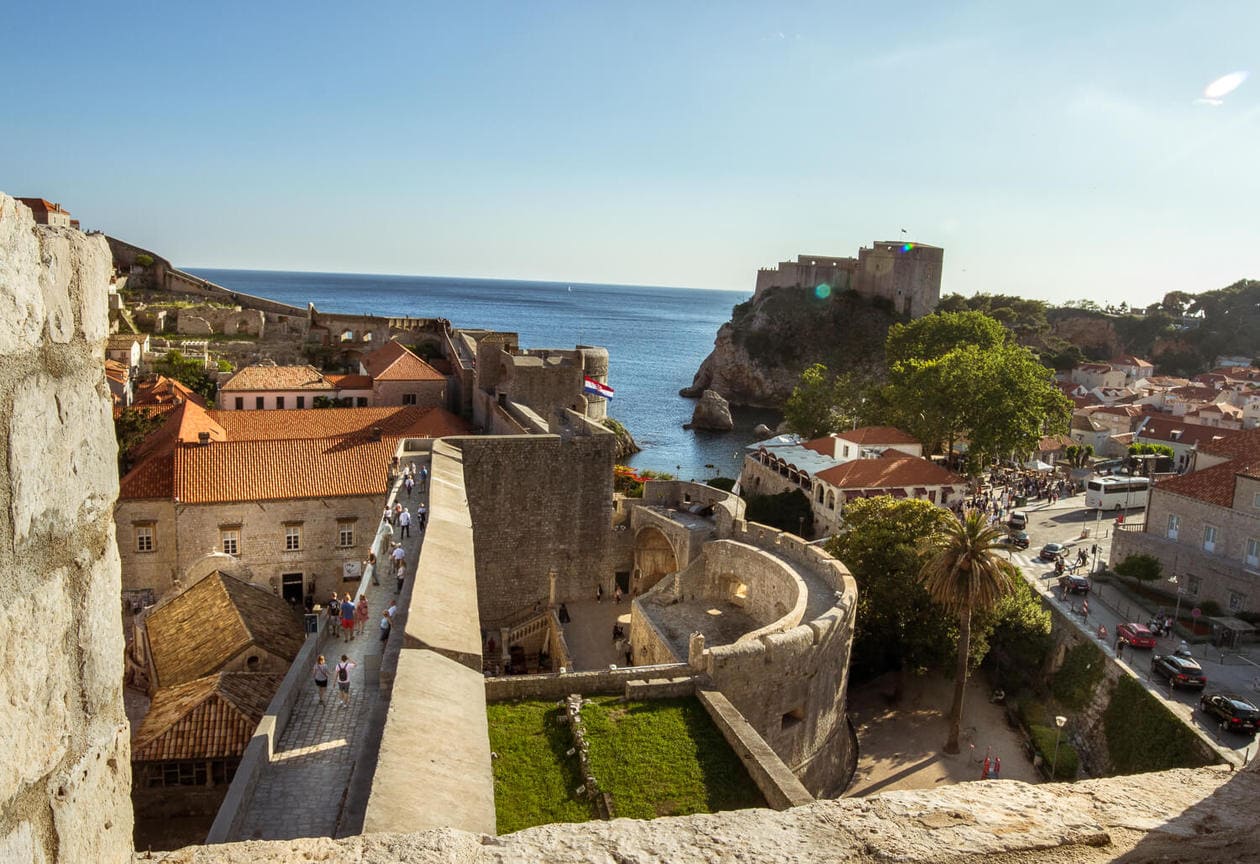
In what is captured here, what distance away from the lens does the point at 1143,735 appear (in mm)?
21406

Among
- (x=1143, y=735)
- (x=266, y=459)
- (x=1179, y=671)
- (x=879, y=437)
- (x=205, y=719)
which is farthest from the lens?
(x=879, y=437)

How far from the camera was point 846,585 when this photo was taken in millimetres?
20078

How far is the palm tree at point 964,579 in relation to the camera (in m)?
22.5

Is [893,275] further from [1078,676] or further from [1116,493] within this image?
[1078,676]

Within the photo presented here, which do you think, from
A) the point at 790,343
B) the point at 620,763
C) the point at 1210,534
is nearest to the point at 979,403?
the point at 1210,534

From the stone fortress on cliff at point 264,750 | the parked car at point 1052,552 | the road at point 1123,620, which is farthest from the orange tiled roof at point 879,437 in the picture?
the stone fortress on cliff at point 264,750

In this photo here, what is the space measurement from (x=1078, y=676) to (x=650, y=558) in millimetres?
12979

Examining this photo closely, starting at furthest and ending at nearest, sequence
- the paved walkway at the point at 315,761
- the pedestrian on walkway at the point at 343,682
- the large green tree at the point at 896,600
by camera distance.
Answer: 1. the large green tree at the point at 896,600
2. the pedestrian on walkway at the point at 343,682
3. the paved walkway at the point at 315,761

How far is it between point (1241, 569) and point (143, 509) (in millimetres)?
33484

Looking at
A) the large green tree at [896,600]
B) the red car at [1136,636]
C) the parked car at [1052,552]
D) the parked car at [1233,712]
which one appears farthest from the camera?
the parked car at [1052,552]

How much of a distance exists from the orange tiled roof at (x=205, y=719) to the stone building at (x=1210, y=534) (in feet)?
92.5

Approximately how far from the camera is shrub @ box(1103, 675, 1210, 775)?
19.9 meters

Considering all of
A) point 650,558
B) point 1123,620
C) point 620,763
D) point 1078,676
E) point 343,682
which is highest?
point 343,682

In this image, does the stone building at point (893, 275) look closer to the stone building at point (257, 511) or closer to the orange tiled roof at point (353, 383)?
the orange tiled roof at point (353, 383)
